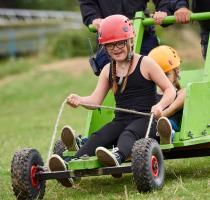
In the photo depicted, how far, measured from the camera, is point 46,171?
572cm

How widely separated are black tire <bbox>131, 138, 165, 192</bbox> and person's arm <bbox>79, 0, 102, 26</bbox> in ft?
7.47

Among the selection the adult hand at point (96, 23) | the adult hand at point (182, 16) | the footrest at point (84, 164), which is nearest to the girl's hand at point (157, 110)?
the footrest at point (84, 164)

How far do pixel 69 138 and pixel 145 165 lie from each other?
1.07m

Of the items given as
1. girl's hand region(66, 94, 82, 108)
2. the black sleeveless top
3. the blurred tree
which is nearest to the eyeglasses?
the black sleeveless top

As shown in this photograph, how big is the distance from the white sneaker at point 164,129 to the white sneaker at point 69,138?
2.52ft

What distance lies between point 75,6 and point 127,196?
37.1 meters

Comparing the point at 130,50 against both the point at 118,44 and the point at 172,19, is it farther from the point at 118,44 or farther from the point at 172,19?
the point at 172,19

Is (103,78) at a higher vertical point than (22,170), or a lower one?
higher

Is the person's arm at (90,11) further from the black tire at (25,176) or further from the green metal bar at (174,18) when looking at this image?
the black tire at (25,176)

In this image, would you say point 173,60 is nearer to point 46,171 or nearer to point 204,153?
point 204,153

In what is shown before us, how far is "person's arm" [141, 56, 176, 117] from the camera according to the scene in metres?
5.96

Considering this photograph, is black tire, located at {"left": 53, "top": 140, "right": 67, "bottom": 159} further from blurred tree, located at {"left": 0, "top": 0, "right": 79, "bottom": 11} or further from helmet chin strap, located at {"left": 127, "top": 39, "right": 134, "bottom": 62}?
blurred tree, located at {"left": 0, "top": 0, "right": 79, "bottom": 11}

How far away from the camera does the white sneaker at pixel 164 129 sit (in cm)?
578

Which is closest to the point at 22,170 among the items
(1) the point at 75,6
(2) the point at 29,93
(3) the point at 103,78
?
(3) the point at 103,78
